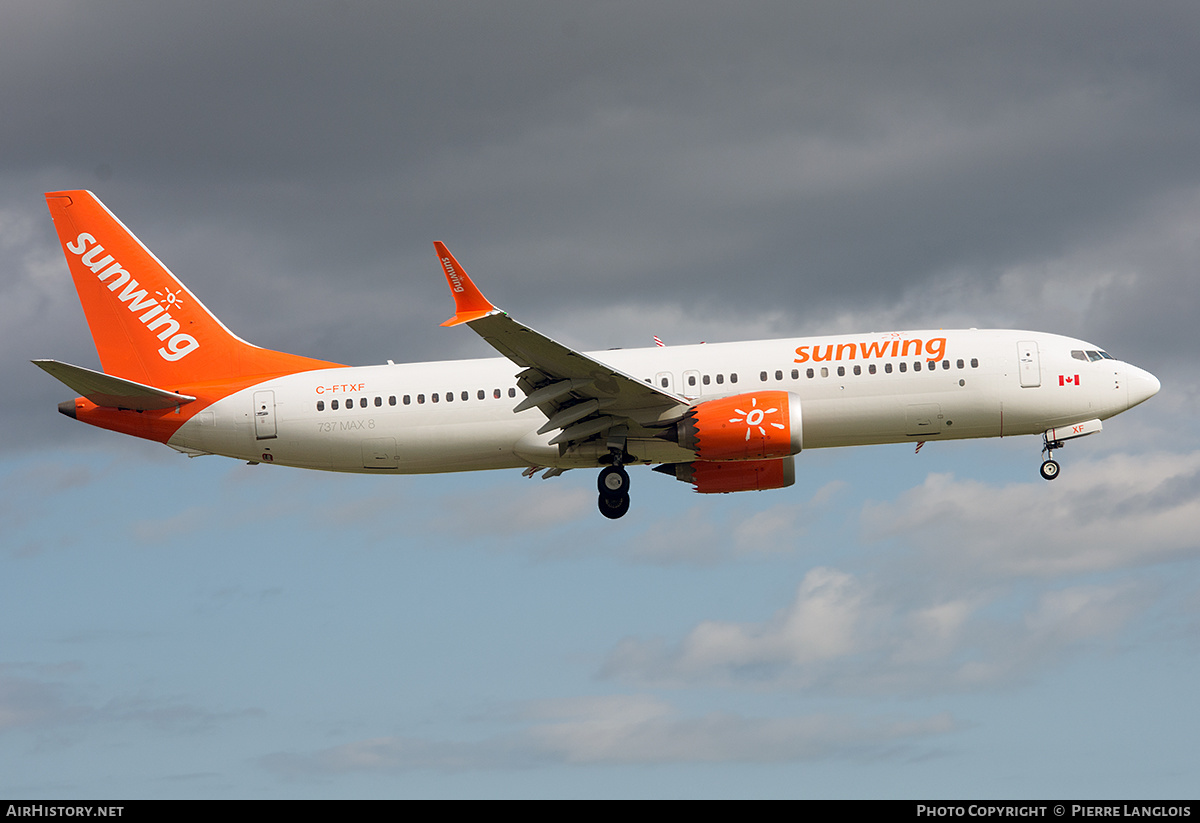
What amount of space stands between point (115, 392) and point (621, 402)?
17.4 m

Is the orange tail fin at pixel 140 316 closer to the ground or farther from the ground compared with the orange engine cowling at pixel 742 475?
farther from the ground

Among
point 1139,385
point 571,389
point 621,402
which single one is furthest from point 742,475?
point 1139,385

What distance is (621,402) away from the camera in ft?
138

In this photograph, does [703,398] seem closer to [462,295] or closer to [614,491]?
[614,491]

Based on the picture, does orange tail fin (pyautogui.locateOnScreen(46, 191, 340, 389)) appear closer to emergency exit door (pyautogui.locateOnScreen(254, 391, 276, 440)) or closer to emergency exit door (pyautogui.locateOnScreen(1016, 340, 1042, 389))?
emergency exit door (pyautogui.locateOnScreen(254, 391, 276, 440))

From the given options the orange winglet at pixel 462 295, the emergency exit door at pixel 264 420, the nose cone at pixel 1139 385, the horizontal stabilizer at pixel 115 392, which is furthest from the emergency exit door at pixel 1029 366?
the horizontal stabilizer at pixel 115 392

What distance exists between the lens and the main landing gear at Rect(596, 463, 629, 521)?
44.2 metres

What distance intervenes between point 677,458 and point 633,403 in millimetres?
3714

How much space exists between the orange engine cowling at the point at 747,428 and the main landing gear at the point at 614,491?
328 centimetres

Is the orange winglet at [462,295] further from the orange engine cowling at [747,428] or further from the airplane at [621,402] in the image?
the orange engine cowling at [747,428]

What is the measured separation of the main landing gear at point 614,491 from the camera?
145 ft
